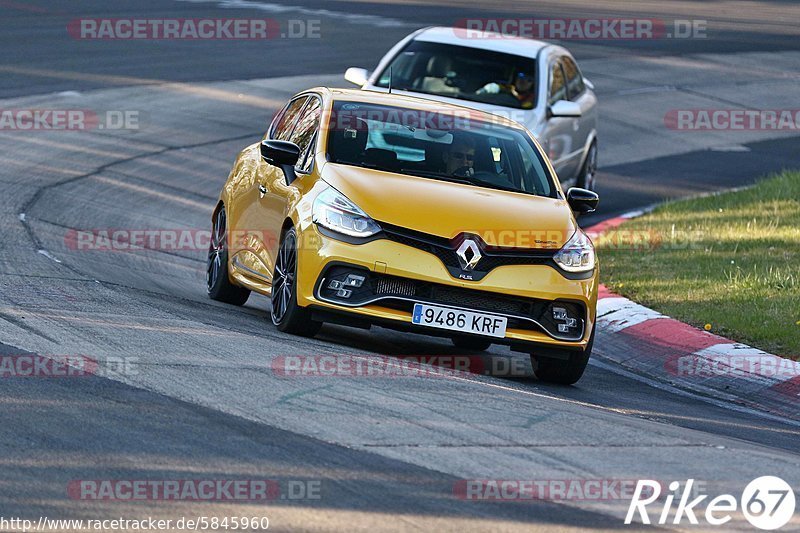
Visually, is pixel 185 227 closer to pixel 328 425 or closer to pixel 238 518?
pixel 328 425

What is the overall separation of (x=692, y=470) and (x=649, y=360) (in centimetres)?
409

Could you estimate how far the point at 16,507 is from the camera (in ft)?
18.5

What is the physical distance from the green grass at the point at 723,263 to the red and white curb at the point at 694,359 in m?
0.21

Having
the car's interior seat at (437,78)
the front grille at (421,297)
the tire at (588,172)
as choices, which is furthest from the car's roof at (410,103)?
the tire at (588,172)

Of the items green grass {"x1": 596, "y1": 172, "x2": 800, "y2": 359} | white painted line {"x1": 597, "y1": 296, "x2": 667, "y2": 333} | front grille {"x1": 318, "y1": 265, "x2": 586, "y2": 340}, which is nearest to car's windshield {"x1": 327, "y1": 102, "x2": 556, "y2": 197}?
front grille {"x1": 318, "y1": 265, "x2": 586, "y2": 340}

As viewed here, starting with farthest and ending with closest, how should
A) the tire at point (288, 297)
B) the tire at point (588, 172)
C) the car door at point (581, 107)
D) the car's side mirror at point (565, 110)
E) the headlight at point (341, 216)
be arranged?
the tire at point (588, 172), the car door at point (581, 107), the car's side mirror at point (565, 110), the tire at point (288, 297), the headlight at point (341, 216)

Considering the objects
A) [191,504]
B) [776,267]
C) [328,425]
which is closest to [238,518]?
[191,504]

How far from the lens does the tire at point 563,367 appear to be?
372 inches

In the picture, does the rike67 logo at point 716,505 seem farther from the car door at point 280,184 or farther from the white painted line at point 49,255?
the white painted line at point 49,255

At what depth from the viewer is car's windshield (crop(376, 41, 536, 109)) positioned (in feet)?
51.4

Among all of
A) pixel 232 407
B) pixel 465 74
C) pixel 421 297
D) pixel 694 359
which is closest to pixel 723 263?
pixel 694 359

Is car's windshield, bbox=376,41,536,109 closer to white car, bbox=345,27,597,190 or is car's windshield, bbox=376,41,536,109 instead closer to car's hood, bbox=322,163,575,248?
white car, bbox=345,27,597,190

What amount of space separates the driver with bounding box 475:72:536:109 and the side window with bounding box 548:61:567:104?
0.26 metres

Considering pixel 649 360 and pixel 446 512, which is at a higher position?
pixel 446 512
